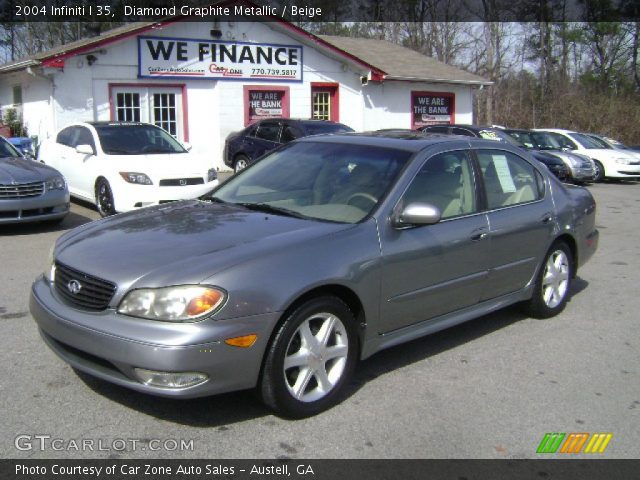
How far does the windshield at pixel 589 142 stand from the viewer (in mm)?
20266

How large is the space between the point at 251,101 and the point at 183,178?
30.4 ft

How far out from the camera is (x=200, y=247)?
387 cm

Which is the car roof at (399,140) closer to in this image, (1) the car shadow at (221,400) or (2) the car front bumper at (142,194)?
(1) the car shadow at (221,400)

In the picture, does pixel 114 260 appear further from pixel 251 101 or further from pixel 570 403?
pixel 251 101

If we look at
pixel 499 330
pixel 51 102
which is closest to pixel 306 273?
pixel 499 330

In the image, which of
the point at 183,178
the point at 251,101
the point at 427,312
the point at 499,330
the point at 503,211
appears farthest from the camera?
the point at 251,101

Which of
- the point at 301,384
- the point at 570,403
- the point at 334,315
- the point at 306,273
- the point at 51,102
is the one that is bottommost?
the point at 570,403

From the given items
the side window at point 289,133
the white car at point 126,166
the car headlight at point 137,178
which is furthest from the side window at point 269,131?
the car headlight at point 137,178

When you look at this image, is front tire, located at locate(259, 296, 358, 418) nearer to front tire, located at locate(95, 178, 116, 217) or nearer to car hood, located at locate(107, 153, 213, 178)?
car hood, located at locate(107, 153, 213, 178)

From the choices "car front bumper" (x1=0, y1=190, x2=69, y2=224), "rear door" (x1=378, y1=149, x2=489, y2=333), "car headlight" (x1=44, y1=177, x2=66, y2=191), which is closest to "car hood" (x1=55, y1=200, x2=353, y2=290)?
"rear door" (x1=378, y1=149, x2=489, y2=333)

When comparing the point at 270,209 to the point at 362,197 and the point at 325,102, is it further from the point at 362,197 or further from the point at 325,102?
the point at 325,102

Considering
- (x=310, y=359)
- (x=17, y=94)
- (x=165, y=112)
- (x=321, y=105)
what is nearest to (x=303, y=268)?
(x=310, y=359)

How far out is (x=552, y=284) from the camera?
602 centimetres

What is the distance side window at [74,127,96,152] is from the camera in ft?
37.3
